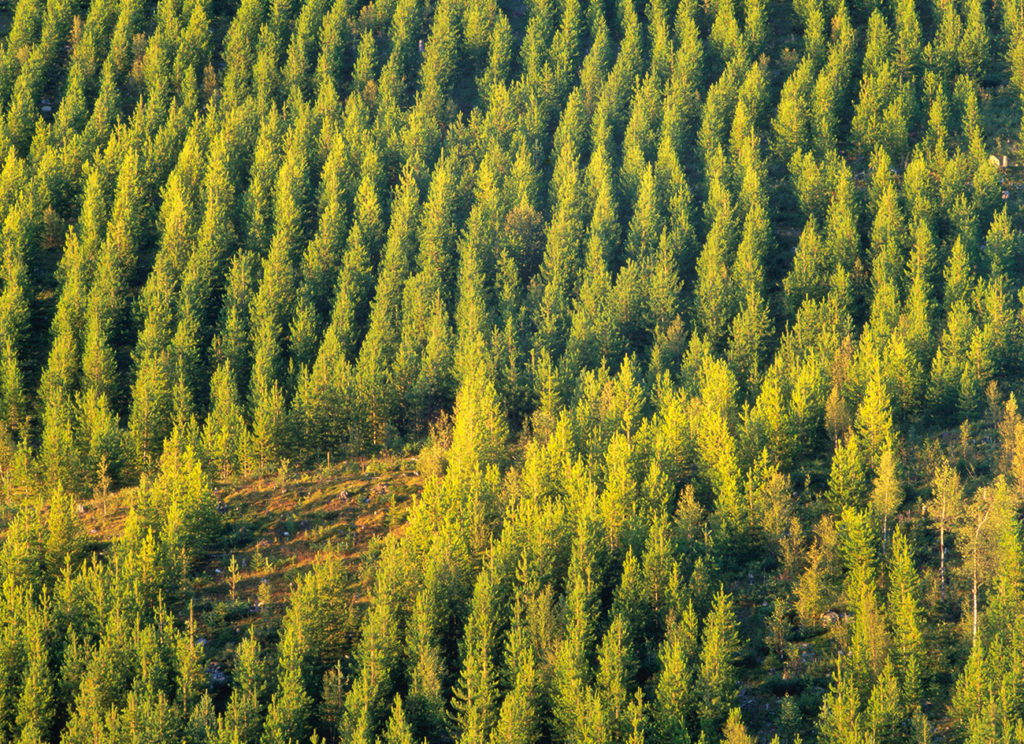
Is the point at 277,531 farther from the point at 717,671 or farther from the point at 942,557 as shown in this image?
the point at 942,557

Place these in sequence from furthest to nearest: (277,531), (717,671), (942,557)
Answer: (277,531)
(942,557)
(717,671)

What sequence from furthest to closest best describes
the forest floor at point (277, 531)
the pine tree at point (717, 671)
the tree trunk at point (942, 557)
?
the forest floor at point (277, 531) → the tree trunk at point (942, 557) → the pine tree at point (717, 671)

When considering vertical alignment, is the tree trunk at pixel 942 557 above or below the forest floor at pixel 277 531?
below

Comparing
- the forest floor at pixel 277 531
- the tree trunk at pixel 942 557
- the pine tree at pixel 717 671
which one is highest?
the forest floor at pixel 277 531

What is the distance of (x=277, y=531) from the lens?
198 ft

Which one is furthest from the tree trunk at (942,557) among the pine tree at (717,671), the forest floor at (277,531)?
the forest floor at (277,531)

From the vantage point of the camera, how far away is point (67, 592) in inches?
2057

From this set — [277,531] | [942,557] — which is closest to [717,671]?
[942,557]

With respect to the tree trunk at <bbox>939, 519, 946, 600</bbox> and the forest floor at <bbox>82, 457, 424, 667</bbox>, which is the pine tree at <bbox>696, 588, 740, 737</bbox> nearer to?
the tree trunk at <bbox>939, 519, 946, 600</bbox>

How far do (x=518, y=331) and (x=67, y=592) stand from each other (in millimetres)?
36041

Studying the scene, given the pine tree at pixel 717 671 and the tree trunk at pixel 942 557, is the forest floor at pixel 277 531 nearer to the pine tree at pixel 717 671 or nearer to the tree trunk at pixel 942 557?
the pine tree at pixel 717 671

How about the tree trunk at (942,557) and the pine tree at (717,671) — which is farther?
the tree trunk at (942,557)

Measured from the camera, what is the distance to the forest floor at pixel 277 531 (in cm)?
5488

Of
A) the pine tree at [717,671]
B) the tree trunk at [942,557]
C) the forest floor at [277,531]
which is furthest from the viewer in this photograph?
the forest floor at [277,531]
